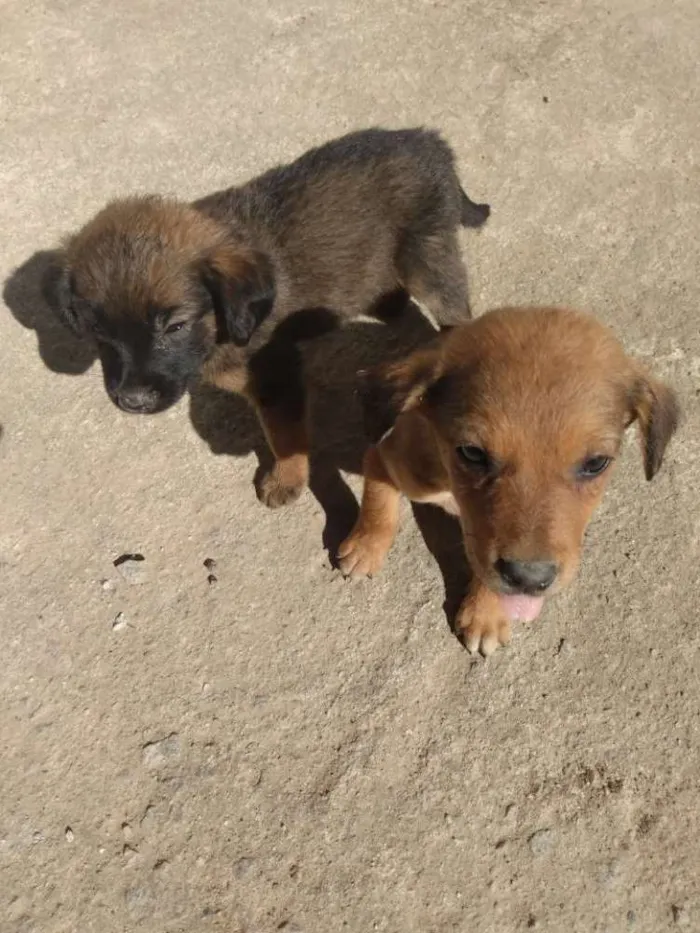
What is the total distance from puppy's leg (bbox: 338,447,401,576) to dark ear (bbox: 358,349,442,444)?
0.61 m

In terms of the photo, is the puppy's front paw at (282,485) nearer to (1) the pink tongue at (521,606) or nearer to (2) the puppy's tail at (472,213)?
(1) the pink tongue at (521,606)

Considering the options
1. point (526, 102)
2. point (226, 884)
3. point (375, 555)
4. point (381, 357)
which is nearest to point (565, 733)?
point (375, 555)

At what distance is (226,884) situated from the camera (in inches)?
130

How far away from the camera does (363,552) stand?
3.77 metres

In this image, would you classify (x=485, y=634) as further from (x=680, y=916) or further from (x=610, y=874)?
(x=680, y=916)

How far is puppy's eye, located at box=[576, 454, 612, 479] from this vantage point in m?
2.53

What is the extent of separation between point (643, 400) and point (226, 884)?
2.66m

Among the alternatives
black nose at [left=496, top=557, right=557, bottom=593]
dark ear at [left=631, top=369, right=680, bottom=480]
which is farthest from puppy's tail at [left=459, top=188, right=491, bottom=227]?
black nose at [left=496, top=557, right=557, bottom=593]

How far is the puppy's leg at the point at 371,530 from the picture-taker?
3.59m

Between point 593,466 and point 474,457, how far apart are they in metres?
0.40

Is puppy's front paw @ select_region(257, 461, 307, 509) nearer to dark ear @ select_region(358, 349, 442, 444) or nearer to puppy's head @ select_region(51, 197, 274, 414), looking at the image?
puppy's head @ select_region(51, 197, 274, 414)

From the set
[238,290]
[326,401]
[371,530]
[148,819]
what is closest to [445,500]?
[371,530]

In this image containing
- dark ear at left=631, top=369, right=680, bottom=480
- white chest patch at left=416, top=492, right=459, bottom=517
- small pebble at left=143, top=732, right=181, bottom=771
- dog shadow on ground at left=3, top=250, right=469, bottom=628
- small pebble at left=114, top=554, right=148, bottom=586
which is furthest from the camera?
dog shadow on ground at left=3, top=250, right=469, bottom=628

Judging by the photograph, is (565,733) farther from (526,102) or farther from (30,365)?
(526,102)
